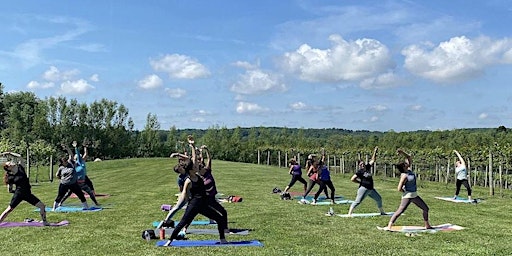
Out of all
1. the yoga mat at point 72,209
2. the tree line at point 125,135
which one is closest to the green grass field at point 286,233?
the yoga mat at point 72,209

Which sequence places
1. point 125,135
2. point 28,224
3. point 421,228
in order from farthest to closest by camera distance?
point 125,135 → point 28,224 → point 421,228

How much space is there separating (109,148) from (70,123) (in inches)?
277

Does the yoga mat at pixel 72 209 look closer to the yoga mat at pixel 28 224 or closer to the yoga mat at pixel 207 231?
the yoga mat at pixel 28 224

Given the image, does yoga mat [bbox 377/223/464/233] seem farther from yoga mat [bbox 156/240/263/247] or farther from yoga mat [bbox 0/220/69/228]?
yoga mat [bbox 0/220/69/228]

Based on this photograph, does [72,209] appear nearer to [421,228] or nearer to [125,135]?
[421,228]

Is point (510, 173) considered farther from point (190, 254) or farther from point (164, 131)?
point (164, 131)

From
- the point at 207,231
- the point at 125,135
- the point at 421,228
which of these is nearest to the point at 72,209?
the point at 207,231

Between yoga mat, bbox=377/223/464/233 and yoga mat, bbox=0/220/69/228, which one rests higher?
yoga mat, bbox=0/220/69/228

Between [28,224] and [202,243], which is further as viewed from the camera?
[28,224]

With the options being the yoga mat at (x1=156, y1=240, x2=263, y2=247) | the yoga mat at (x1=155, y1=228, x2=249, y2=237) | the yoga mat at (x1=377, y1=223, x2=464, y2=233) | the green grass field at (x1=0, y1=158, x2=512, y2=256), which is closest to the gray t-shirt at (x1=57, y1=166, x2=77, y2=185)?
the green grass field at (x1=0, y1=158, x2=512, y2=256)

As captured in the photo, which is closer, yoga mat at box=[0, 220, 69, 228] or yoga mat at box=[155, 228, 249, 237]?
yoga mat at box=[155, 228, 249, 237]

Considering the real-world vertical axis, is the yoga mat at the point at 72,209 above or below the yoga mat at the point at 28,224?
below

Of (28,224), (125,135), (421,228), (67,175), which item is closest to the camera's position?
(421,228)

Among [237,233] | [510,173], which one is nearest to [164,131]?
[510,173]
